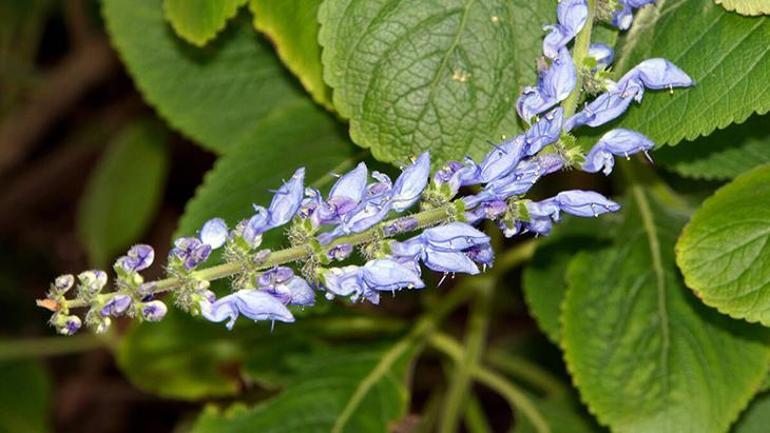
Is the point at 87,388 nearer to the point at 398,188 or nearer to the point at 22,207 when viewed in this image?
the point at 22,207

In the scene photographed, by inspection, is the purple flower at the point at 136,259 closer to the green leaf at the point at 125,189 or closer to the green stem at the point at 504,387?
the green stem at the point at 504,387

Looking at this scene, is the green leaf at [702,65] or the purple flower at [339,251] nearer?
the purple flower at [339,251]

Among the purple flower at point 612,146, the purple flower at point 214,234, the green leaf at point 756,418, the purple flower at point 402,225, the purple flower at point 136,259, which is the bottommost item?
the green leaf at point 756,418

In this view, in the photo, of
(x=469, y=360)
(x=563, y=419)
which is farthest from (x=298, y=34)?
(x=563, y=419)

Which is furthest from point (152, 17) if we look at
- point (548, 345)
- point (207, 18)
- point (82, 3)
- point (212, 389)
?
point (548, 345)

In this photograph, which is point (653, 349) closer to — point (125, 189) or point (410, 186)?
point (410, 186)

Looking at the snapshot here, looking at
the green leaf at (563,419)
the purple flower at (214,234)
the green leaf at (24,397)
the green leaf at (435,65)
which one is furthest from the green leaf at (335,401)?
the green leaf at (24,397)

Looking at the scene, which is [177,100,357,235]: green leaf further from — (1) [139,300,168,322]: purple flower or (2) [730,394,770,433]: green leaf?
(2) [730,394,770,433]: green leaf
